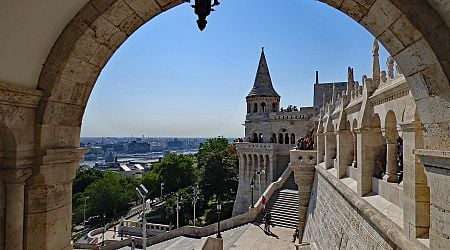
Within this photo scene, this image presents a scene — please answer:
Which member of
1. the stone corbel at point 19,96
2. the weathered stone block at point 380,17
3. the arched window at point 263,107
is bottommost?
the stone corbel at point 19,96

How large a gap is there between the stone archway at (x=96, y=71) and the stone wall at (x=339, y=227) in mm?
3716

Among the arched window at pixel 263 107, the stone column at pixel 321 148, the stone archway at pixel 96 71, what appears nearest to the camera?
the stone archway at pixel 96 71

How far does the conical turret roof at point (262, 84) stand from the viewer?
40250mm

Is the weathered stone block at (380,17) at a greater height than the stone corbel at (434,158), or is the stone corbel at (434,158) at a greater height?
the weathered stone block at (380,17)

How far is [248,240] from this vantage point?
18469 mm

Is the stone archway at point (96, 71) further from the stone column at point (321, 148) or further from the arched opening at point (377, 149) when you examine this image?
the stone column at point (321, 148)

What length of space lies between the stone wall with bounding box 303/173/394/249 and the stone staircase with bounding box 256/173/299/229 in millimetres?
6351

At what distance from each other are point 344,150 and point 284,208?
42.6ft

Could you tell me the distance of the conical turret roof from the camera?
132ft

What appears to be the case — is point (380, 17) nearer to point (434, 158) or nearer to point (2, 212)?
point (434, 158)

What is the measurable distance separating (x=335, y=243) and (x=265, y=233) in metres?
10.5

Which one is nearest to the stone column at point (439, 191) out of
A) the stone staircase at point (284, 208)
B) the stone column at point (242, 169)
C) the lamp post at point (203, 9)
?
the lamp post at point (203, 9)

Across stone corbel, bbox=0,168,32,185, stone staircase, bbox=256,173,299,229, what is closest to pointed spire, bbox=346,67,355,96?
stone corbel, bbox=0,168,32,185

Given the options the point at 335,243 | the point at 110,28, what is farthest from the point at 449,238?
the point at 335,243
